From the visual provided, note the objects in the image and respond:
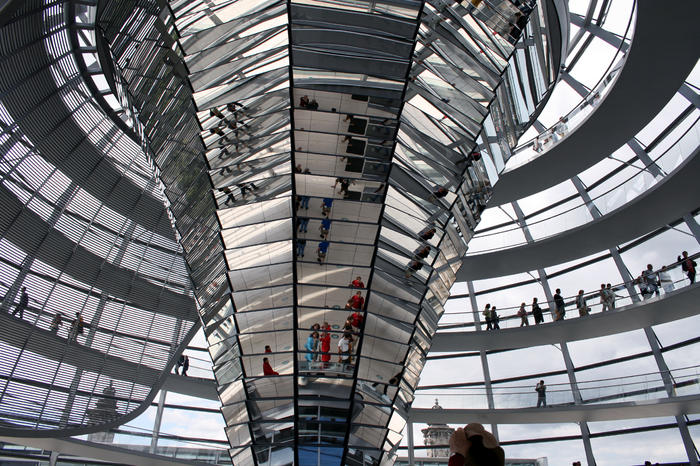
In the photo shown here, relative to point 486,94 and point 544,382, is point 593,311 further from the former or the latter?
point 486,94

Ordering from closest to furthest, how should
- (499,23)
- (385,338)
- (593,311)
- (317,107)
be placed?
(317,107) < (499,23) < (385,338) < (593,311)

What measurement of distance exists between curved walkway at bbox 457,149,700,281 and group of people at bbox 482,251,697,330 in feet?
4.56

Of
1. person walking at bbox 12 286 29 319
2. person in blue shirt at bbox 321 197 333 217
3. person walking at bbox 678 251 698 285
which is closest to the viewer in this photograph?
A: person in blue shirt at bbox 321 197 333 217

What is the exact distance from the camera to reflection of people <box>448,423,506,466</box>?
2820 mm

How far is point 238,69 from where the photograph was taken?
12289mm

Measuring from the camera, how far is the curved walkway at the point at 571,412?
19.0 metres

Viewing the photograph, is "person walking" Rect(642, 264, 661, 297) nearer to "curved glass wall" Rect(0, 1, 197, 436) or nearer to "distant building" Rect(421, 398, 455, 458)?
"distant building" Rect(421, 398, 455, 458)

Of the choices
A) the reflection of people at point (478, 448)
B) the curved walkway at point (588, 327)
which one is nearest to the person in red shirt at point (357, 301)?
the reflection of people at point (478, 448)

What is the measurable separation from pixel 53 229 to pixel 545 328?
1757 cm

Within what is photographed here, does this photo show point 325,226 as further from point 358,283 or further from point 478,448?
point 478,448

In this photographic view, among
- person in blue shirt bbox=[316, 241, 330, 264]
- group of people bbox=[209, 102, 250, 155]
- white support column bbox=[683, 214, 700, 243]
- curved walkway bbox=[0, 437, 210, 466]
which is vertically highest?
white support column bbox=[683, 214, 700, 243]

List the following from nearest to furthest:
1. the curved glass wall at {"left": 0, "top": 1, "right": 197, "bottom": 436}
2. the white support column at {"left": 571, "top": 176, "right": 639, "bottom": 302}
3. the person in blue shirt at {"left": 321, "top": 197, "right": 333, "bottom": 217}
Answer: the person in blue shirt at {"left": 321, "top": 197, "right": 333, "bottom": 217} < the curved glass wall at {"left": 0, "top": 1, "right": 197, "bottom": 436} < the white support column at {"left": 571, "top": 176, "right": 639, "bottom": 302}

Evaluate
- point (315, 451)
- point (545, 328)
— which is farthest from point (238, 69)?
point (545, 328)

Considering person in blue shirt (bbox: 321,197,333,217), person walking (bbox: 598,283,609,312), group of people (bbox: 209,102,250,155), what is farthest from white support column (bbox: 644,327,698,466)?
group of people (bbox: 209,102,250,155)
